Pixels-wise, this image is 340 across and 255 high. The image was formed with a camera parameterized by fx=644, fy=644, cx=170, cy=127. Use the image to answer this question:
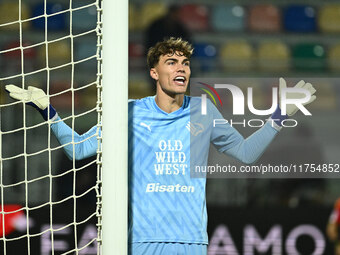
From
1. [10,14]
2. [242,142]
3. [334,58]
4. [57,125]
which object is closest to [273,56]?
[334,58]

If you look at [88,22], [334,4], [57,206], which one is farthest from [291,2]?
[57,206]

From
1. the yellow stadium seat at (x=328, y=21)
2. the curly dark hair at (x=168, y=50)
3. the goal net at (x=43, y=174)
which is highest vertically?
the yellow stadium seat at (x=328, y=21)

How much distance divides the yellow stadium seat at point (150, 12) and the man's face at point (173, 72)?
0.96 metres

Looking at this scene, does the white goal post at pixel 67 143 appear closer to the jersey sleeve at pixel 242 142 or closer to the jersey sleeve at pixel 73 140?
the jersey sleeve at pixel 73 140

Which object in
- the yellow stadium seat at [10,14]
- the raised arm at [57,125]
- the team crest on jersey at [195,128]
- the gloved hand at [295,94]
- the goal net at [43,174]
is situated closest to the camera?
the raised arm at [57,125]

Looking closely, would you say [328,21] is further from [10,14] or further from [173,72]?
[10,14]

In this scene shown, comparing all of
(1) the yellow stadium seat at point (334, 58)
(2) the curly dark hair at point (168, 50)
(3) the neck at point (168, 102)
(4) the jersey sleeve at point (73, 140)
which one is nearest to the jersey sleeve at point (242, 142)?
(3) the neck at point (168, 102)

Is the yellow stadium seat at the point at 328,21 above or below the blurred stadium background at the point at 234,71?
above

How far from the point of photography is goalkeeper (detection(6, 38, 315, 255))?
202 cm

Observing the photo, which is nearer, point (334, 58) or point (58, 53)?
point (334, 58)

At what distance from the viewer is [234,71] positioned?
2979 millimetres

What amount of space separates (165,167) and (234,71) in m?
1.03

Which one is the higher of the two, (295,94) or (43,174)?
(295,94)

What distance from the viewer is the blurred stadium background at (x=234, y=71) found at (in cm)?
276
